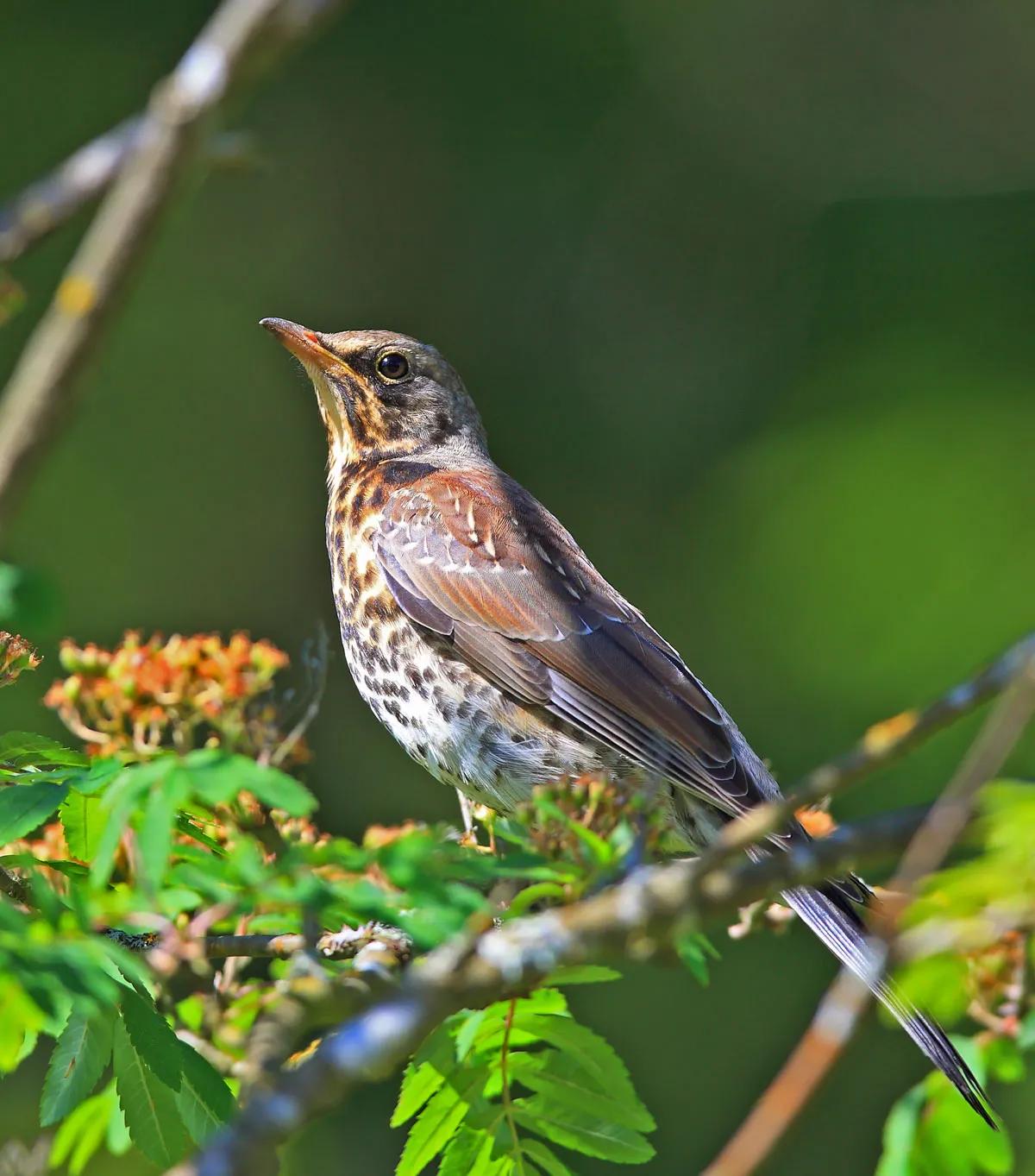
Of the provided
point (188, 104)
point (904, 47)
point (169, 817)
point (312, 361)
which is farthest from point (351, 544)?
point (904, 47)

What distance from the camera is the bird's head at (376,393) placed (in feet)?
15.2

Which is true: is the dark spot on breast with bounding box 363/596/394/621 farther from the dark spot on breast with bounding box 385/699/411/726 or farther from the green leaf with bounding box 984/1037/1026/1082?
the green leaf with bounding box 984/1037/1026/1082

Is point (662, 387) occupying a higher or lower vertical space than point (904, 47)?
lower

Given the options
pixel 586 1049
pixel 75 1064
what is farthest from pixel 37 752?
pixel 586 1049

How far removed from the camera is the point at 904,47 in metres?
9.82

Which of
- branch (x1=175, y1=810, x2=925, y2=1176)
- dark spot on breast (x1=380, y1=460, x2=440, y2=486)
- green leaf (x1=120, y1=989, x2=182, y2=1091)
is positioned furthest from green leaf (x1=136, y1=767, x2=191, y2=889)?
dark spot on breast (x1=380, y1=460, x2=440, y2=486)

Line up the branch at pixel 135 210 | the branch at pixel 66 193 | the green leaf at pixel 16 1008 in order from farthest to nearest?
the green leaf at pixel 16 1008
the branch at pixel 66 193
the branch at pixel 135 210

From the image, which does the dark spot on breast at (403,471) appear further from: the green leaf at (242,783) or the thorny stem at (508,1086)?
the green leaf at (242,783)

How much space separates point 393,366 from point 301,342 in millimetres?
325

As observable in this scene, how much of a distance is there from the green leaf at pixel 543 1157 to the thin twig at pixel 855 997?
46.5 inches

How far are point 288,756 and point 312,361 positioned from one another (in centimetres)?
147

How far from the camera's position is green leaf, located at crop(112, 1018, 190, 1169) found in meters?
2.25

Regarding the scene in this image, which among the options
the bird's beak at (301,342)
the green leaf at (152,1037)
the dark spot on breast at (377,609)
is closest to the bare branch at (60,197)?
the green leaf at (152,1037)

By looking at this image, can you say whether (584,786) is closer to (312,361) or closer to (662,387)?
(312,361)
